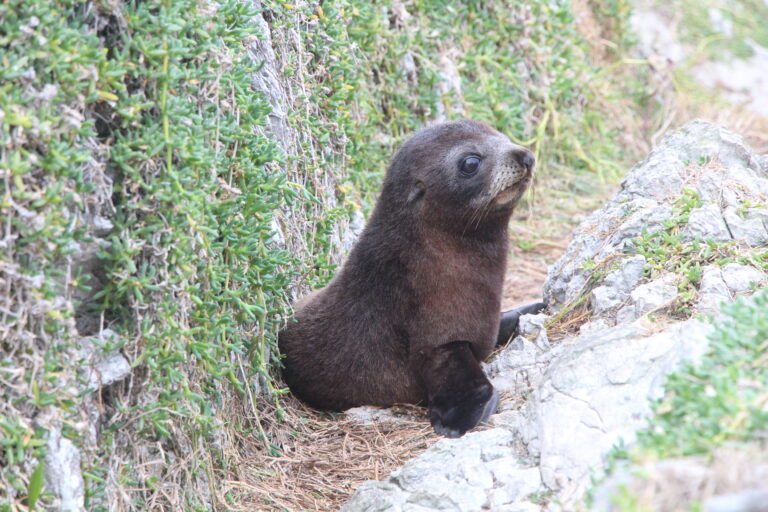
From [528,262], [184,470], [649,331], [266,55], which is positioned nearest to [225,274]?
[184,470]

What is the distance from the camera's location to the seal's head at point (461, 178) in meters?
5.05

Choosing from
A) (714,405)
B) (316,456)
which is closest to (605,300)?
(316,456)

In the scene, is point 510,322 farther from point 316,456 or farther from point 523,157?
point 316,456

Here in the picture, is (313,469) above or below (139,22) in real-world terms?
below

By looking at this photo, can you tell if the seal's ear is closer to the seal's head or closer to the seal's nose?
the seal's head

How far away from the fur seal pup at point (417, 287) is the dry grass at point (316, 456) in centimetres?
19

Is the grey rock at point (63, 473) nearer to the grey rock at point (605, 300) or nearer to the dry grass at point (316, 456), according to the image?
the dry grass at point (316, 456)

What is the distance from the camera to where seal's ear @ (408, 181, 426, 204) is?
5.13 meters

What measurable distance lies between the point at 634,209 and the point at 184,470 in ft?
10.1

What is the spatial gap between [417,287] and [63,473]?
2.36m

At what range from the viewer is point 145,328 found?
3568 millimetres

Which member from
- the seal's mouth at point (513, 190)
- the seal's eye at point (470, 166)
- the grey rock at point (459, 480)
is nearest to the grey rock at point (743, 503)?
the grey rock at point (459, 480)

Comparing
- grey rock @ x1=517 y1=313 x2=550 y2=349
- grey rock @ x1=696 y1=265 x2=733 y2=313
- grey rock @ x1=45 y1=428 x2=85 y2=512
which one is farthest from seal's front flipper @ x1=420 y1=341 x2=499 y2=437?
grey rock @ x1=45 y1=428 x2=85 y2=512

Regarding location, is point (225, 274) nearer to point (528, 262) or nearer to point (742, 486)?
point (742, 486)
